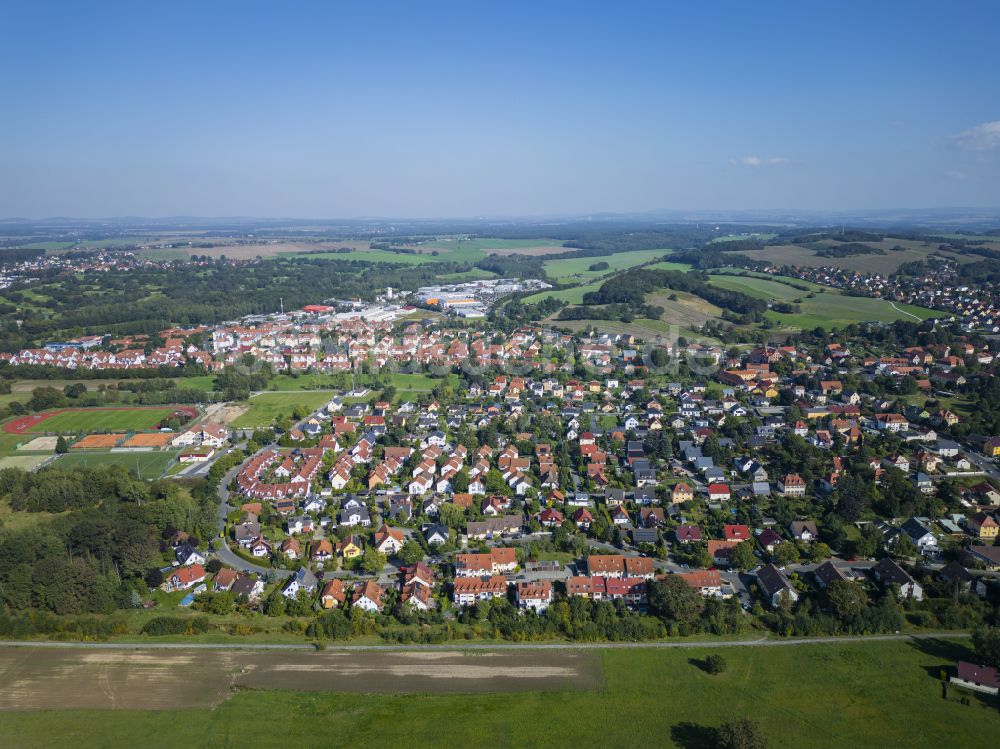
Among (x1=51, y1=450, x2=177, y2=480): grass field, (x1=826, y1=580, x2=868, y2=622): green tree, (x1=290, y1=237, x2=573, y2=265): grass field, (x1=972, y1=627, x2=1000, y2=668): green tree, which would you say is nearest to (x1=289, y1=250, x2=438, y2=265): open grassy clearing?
(x1=290, y1=237, x2=573, y2=265): grass field

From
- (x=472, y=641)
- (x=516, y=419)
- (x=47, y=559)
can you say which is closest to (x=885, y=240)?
(x=516, y=419)

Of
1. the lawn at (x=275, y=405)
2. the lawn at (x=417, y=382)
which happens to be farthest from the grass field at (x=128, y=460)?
the lawn at (x=417, y=382)

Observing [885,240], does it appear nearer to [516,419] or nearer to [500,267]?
[500,267]

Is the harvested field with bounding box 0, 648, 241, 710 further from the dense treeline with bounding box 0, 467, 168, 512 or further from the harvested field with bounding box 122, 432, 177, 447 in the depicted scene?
the harvested field with bounding box 122, 432, 177, 447

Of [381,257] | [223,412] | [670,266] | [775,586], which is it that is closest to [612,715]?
[775,586]

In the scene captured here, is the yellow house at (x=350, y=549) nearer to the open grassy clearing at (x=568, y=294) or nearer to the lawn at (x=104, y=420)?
the lawn at (x=104, y=420)

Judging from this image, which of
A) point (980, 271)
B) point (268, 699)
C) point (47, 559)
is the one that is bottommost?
point (268, 699)

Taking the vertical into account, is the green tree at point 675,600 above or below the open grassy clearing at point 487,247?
below
